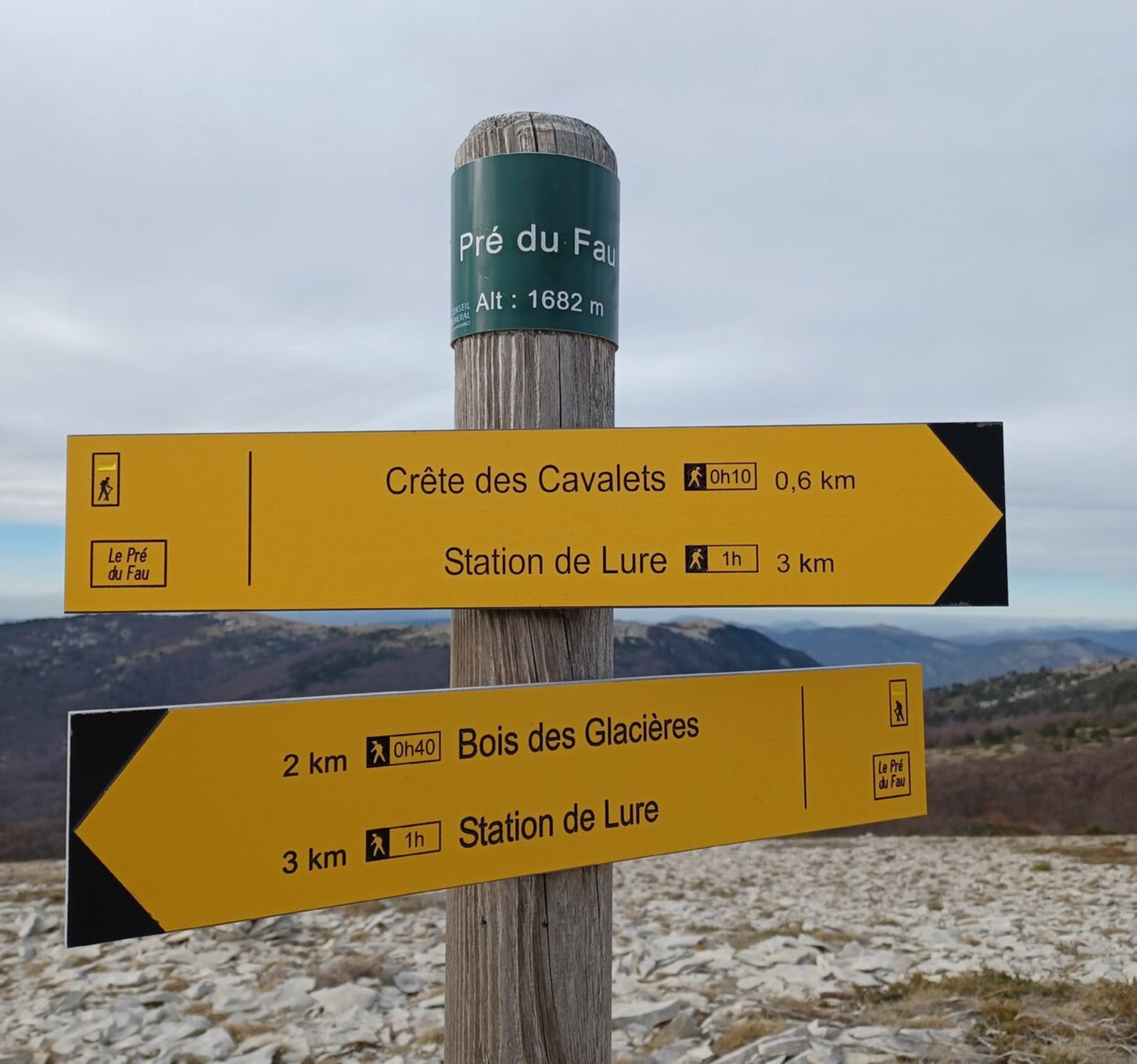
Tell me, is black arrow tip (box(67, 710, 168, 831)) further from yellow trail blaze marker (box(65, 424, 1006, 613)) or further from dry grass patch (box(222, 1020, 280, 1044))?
dry grass patch (box(222, 1020, 280, 1044))

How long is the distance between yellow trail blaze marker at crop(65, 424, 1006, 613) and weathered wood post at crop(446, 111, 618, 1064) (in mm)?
199

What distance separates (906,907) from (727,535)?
27.4 ft

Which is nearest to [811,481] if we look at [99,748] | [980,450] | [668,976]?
[980,450]

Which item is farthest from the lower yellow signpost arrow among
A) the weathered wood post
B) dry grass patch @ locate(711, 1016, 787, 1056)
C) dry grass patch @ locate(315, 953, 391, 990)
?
dry grass patch @ locate(315, 953, 391, 990)

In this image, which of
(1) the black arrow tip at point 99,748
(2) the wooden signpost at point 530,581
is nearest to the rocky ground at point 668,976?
(2) the wooden signpost at point 530,581

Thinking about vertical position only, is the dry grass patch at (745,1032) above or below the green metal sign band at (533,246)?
below

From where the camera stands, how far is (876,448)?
2238 millimetres

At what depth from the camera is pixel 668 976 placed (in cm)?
649

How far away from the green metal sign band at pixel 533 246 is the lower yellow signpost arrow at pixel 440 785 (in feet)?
3.33

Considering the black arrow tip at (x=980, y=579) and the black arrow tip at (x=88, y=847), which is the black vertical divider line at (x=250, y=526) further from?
the black arrow tip at (x=980, y=579)

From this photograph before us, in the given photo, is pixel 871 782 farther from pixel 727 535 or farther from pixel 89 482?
pixel 89 482

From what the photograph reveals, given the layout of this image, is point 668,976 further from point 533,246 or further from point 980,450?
point 533,246

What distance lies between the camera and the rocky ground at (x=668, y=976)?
5223mm

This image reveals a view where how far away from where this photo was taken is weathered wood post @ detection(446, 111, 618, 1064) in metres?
2.28
